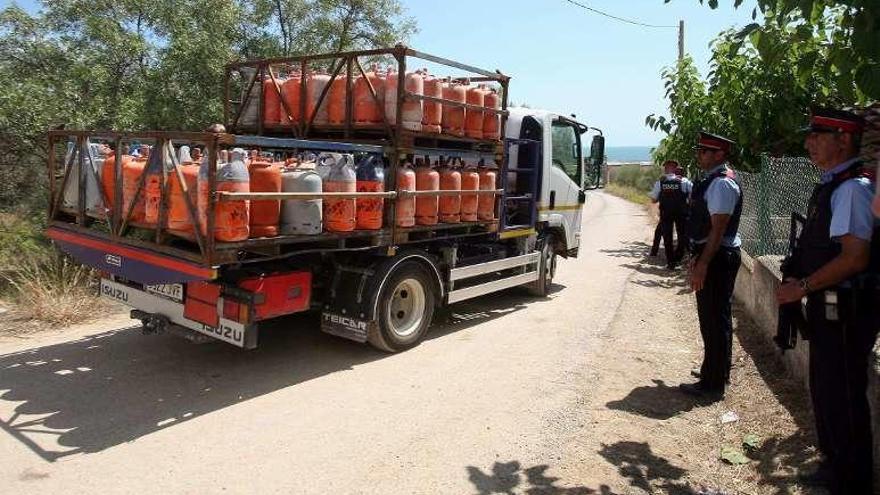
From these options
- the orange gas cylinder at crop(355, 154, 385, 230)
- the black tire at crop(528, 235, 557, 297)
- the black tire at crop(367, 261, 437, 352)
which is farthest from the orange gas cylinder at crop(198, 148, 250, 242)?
the black tire at crop(528, 235, 557, 297)

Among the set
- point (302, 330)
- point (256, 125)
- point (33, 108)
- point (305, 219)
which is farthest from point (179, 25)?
point (305, 219)

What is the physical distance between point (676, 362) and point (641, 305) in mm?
2377

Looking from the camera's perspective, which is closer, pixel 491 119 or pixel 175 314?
pixel 175 314

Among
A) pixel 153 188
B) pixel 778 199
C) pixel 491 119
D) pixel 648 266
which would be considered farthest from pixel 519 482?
pixel 648 266

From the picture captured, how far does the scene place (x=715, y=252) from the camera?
4.48 metres

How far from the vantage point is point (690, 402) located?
15.7ft

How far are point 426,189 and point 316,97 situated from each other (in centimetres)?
149

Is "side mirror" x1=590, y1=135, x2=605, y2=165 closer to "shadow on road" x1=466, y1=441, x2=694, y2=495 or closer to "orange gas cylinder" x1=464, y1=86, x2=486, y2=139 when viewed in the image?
"orange gas cylinder" x1=464, y1=86, x2=486, y2=139

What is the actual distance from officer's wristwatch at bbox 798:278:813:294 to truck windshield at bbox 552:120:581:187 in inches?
211

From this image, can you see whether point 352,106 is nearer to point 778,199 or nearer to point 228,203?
point 228,203

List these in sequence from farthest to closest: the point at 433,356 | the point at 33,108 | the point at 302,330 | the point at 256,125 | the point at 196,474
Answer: the point at 33,108
the point at 256,125
the point at 302,330
the point at 433,356
the point at 196,474

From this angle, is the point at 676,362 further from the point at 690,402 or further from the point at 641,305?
the point at 641,305

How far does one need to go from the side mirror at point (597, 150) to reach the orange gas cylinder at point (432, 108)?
11.5ft

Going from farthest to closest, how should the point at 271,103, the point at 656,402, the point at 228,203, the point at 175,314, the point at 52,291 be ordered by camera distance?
the point at 271,103, the point at 52,291, the point at 175,314, the point at 656,402, the point at 228,203
